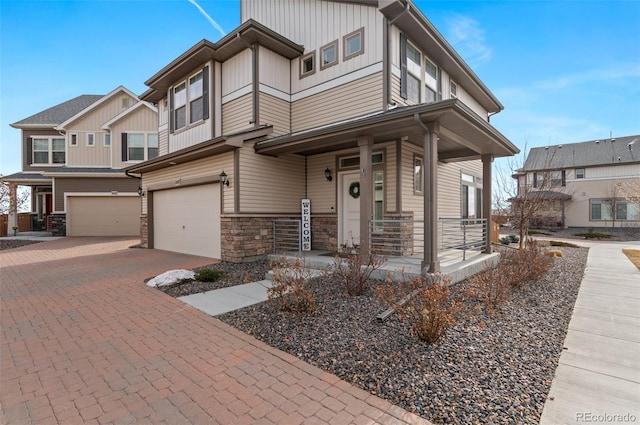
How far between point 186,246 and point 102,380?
832cm

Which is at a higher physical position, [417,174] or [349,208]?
[417,174]

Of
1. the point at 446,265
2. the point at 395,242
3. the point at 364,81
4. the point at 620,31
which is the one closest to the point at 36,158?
the point at 364,81

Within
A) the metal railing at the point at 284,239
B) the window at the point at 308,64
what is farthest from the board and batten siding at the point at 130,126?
the metal railing at the point at 284,239

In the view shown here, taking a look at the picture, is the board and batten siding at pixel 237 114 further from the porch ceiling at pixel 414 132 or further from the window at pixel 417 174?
the window at pixel 417 174

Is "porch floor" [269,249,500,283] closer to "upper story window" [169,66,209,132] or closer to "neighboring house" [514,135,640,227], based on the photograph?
"upper story window" [169,66,209,132]

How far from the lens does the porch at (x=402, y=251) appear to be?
20.7ft

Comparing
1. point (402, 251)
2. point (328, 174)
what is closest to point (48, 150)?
point (328, 174)

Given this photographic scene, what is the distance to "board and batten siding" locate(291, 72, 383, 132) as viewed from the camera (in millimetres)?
8081

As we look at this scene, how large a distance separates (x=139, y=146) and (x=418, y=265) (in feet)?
58.8

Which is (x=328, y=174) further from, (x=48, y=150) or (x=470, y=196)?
(x=48, y=150)

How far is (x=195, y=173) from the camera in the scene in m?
10.2

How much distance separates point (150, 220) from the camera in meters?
12.7

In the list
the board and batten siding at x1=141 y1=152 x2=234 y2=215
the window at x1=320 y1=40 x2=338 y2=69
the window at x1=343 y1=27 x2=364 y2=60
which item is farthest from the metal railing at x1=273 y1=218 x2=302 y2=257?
the window at x1=343 y1=27 x2=364 y2=60

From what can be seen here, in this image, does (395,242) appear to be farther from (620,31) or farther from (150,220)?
(150,220)
